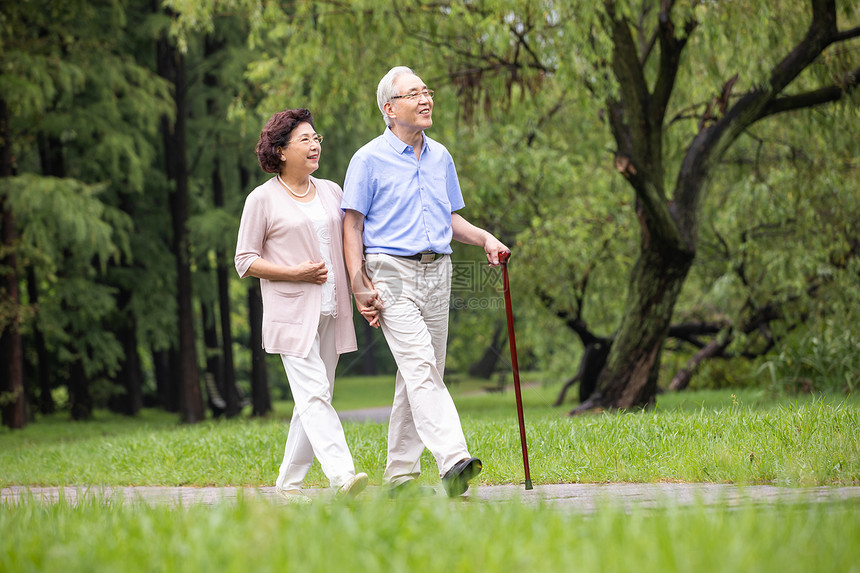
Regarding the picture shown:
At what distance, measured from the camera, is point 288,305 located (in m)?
4.72

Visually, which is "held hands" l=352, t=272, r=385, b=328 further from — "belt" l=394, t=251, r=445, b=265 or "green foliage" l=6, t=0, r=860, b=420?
"green foliage" l=6, t=0, r=860, b=420

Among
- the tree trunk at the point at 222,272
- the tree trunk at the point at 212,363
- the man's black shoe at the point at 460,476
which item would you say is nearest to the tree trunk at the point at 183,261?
the tree trunk at the point at 222,272

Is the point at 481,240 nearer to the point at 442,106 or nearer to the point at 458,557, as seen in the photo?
the point at 458,557

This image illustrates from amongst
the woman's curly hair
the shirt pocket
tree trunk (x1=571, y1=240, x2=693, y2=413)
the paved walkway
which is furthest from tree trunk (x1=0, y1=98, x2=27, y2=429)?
the shirt pocket

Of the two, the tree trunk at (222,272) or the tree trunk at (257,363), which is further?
the tree trunk at (257,363)

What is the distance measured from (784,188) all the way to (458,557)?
11.8 m

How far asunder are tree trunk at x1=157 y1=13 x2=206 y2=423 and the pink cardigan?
1289cm

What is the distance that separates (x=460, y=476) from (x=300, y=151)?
1.93 metres

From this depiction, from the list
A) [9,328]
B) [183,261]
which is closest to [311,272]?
[9,328]

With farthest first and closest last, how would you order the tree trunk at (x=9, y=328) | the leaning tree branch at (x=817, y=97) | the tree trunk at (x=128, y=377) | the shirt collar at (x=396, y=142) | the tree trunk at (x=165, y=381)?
1. the tree trunk at (x=165, y=381)
2. the tree trunk at (x=128, y=377)
3. the tree trunk at (x=9, y=328)
4. the leaning tree branch at (x=817, y=97)
5. the shirt collar at (x=396, y=142)

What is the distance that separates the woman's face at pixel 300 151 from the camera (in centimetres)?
485

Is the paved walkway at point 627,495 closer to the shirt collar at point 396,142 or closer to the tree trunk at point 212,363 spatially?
the shirt collar at point 396,142

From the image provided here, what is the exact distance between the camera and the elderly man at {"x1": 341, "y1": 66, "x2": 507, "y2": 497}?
15.3ft

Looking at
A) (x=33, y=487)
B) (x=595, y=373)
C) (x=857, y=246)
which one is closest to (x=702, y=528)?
(x=33, y=487)
